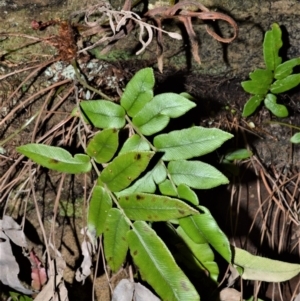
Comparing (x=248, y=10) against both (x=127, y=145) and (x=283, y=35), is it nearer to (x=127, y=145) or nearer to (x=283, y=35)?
(x=283, y=35)

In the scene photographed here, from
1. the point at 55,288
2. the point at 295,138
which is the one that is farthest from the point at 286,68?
the point at 55,288

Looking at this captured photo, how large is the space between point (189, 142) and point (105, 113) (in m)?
0.20

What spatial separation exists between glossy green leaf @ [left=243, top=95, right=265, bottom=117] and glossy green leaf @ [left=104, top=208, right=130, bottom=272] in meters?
0.51

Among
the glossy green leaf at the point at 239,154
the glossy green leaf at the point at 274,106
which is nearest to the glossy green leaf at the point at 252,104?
the glossy green leaf at the point at 274,106

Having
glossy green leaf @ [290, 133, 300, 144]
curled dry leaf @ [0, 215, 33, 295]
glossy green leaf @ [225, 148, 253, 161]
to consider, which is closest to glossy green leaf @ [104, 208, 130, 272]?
curled dry leaf @ [0, 215, 33, 295]

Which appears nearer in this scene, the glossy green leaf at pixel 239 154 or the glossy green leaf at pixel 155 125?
the glossy green leaf at pixel 155 125

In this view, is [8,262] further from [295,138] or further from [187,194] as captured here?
[295,138]

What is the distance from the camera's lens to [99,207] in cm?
110

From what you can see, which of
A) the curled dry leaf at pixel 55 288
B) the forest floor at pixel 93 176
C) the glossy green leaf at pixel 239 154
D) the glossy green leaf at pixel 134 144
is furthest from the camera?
the glossy green leaf at pixel 239 154

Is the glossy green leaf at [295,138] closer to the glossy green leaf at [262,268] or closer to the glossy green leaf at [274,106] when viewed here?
the glossy green leaf at [274,106]

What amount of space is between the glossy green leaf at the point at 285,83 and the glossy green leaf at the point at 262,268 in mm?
437

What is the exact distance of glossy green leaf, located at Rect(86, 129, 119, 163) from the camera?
107 cm

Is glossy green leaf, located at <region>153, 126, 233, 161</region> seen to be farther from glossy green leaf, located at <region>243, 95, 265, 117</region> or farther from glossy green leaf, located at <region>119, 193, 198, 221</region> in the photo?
glossy green leaf, located at <region>243, 95, 265, 117</region>

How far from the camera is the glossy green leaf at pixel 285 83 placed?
133cm
